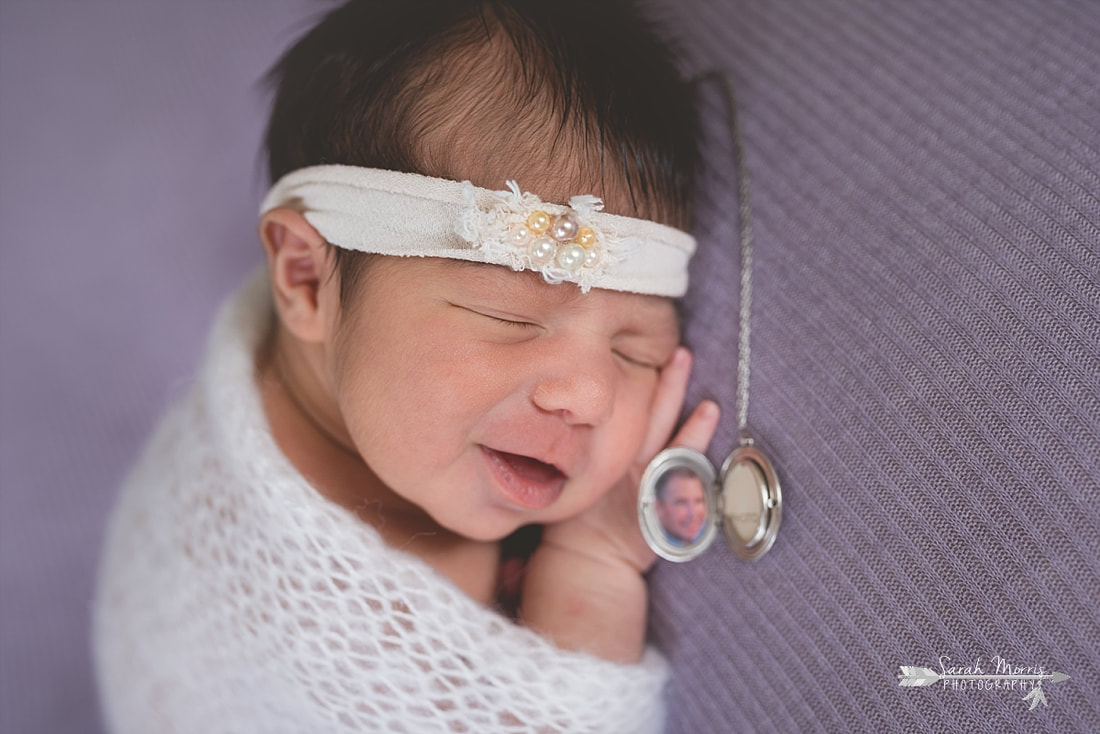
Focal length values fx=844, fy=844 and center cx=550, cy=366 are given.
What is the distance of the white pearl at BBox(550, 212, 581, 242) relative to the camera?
0.85 metres

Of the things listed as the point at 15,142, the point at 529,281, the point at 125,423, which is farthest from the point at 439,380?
the point at 15,142

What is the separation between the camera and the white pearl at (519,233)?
0.84 m

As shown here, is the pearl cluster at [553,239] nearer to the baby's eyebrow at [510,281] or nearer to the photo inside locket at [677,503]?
the baby's eyebrow at [510,281]

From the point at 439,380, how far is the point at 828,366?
16.2 inches

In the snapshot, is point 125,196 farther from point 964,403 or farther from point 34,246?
point 964,403

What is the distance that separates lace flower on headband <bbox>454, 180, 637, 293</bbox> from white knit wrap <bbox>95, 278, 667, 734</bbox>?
346mm

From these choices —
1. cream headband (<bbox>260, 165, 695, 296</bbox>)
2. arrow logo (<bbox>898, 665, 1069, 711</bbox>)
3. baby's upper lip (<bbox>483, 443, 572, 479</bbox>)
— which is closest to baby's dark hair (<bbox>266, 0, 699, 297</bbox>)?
cream headband (<bbox>260, 165, 695, 296</bbox>)

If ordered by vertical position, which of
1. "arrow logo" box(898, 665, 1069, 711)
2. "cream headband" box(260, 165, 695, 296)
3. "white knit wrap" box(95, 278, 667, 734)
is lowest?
"white knit wrap" box(95, 278, 667, 734)

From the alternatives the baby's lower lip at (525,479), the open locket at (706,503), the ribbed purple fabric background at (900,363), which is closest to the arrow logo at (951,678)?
the ribbed purple fabric background at (900,363)

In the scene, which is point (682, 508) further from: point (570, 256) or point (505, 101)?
point (505, 101)

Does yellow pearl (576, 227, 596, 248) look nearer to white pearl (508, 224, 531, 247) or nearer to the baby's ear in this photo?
white pearl (508, 224, 531, 247)

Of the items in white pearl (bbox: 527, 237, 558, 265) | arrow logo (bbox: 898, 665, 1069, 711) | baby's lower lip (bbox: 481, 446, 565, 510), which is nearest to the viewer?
arrow logo (bbox: 898, 665, 1069, 711)

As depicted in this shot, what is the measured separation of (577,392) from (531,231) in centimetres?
17

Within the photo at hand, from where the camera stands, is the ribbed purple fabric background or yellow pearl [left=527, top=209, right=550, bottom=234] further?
yellow pearl [left=527, top=209, right=550, bottom=234]
